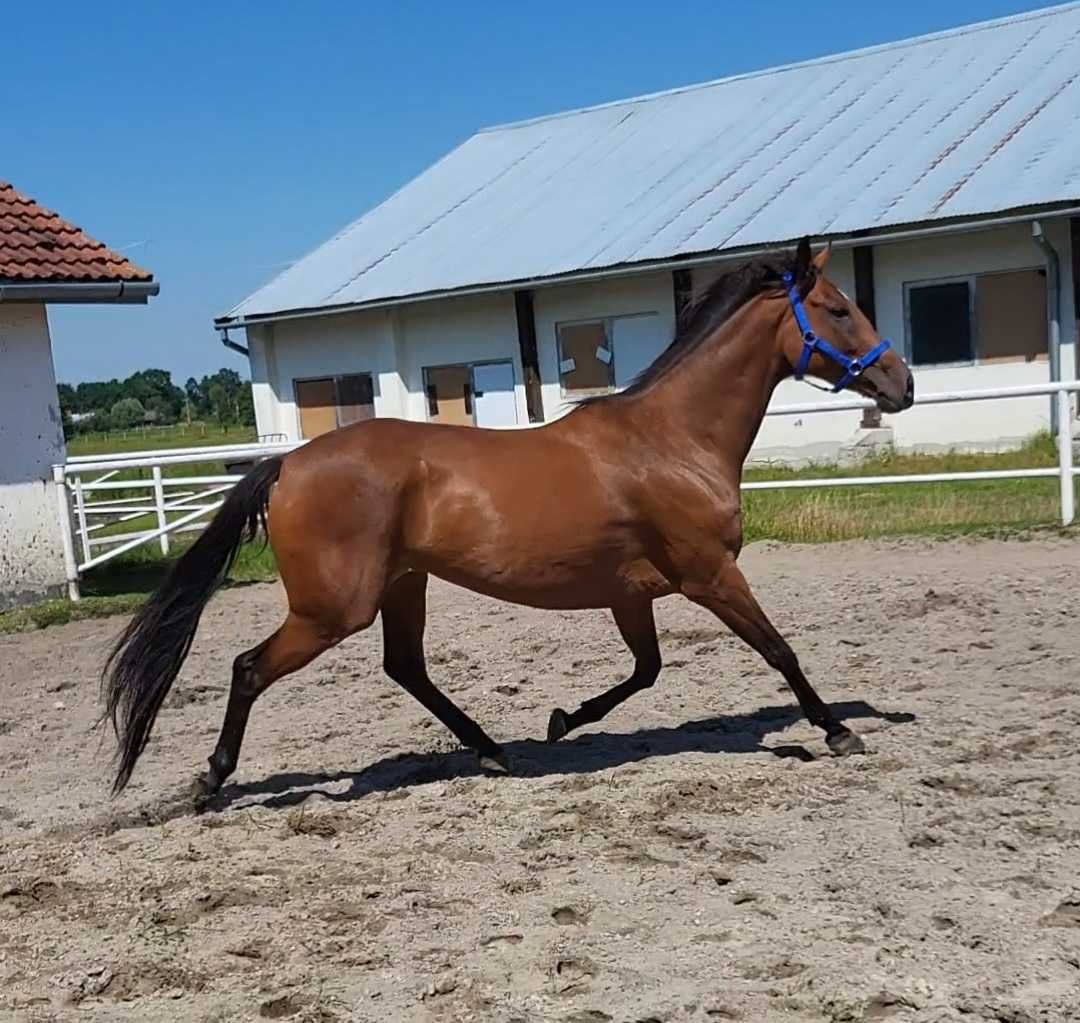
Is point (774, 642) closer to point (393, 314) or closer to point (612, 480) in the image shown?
point (612, 480)

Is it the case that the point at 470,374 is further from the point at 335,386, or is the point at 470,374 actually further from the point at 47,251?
the point at 47,251

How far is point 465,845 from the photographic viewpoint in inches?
167

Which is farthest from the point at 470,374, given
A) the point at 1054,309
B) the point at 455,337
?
the point at 1054,309

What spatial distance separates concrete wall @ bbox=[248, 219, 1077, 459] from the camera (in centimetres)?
1611

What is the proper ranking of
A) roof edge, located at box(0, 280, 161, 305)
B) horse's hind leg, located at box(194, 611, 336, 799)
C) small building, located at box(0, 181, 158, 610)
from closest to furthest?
1. horse's hind leg, located at box(194, 611, 336, 799)
2. roof edge, located at box(0, 280, 161, 305)
3. small building, located at box(0, 181, 158, 610)

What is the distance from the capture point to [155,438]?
156 ft

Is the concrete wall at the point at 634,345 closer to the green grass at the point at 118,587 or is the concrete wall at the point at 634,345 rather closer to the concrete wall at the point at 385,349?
the concrete wall at the point at 385,349

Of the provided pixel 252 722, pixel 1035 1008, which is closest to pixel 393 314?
pixel 252 722

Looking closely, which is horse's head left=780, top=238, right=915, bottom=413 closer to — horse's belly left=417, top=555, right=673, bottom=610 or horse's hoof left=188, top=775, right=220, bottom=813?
horse's belly left=417, top=555, right=673, bottom=610

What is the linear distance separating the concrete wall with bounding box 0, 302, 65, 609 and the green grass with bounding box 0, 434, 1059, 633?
325 millimetres

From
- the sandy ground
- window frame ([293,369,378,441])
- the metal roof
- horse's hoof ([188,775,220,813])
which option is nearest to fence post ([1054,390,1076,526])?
the sandy ground

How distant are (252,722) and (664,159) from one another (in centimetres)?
1753

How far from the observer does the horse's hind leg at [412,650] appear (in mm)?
5324

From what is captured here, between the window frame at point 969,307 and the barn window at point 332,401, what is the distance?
31.0 ft
